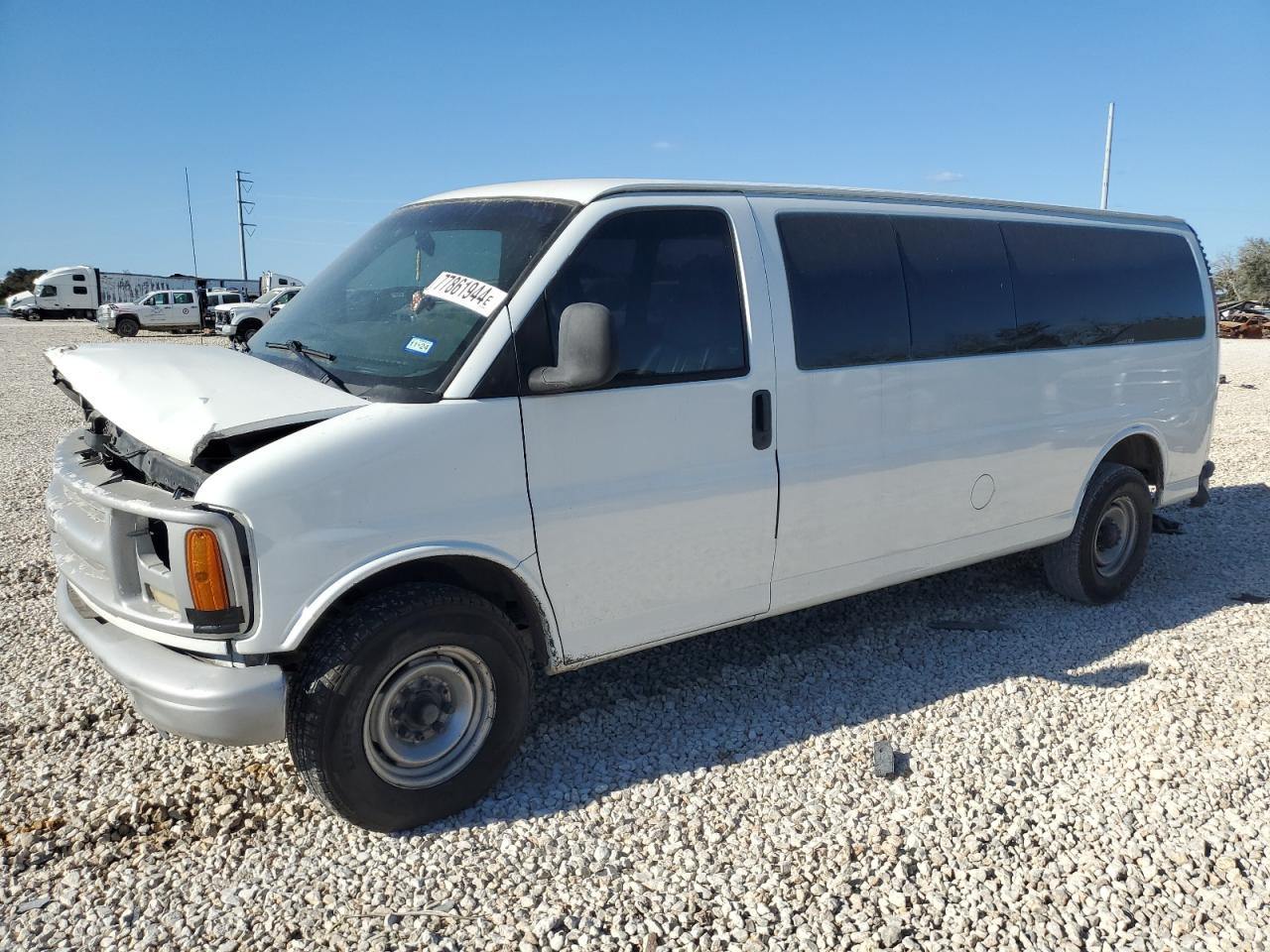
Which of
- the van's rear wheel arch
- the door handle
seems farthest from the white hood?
the van's rear wheel arch

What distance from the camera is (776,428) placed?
3891mm

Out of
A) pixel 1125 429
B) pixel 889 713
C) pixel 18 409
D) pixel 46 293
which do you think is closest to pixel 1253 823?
pixel 889 713

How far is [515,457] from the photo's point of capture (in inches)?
129

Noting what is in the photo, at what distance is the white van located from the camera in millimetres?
2975

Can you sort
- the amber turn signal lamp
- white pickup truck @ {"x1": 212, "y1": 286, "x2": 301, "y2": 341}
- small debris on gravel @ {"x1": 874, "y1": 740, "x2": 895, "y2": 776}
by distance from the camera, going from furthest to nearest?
1. white pickup truck @ {"x1": 212, "y1": 286, "x2": 301, "y2": 341}
2. small debris on gravel @ {"x1": 874, "y1": 740, "x2": 895, "y2": 776}
3. the amber turn signal lamp

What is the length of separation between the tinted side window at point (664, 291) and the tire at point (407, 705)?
107cm

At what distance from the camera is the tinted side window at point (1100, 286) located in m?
4.95

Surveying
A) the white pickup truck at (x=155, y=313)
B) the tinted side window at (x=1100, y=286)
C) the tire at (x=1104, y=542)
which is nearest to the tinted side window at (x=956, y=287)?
the tinted side window at (x=1100, y=286)

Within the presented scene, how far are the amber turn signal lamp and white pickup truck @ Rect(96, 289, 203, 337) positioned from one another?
37654 millimetres

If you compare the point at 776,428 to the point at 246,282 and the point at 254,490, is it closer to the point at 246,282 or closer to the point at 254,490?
the point at 254,490

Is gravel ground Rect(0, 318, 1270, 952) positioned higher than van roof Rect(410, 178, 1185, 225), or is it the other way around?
van roof Rect(410, 178, 1185, 225)

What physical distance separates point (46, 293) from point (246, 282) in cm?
976

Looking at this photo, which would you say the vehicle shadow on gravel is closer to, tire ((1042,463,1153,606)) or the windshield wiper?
tire ((1042,463,1153,606))

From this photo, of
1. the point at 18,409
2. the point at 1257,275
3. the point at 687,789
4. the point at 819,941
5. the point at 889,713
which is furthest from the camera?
the point at 1257,275
